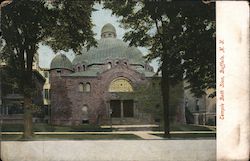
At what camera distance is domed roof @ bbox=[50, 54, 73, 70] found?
375 inches

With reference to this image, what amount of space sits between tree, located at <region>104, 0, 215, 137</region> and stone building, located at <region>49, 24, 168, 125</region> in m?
0.36

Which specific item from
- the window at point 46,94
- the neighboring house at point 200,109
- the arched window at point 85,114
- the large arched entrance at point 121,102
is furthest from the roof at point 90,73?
the neighboring house at point 200,109

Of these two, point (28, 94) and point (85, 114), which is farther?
point (85, 114)

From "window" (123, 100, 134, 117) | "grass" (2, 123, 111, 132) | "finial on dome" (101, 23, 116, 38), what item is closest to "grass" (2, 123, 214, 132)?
"grass" (2, 123, 111, 132)

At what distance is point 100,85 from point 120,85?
0.49 metres

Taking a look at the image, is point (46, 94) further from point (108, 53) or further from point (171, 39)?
point (171, 39)

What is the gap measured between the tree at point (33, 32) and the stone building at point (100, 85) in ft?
1.39

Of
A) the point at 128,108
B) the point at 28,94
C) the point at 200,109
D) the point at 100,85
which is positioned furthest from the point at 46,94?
the point at 200,109

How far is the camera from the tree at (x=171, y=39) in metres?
9.47

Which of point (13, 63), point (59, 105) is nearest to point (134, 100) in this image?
point (59, 105)

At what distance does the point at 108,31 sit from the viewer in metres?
9.40

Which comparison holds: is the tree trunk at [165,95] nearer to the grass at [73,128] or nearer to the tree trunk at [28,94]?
the grass at [73,128]

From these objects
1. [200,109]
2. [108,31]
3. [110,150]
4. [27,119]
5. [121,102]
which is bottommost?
[110,150]

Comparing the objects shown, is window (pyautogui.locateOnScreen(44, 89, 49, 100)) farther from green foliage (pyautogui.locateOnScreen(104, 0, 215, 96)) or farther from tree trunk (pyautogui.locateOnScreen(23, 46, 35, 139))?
green foliage (pyautogui.locateOnScreen(104, 0, 215, 96))
